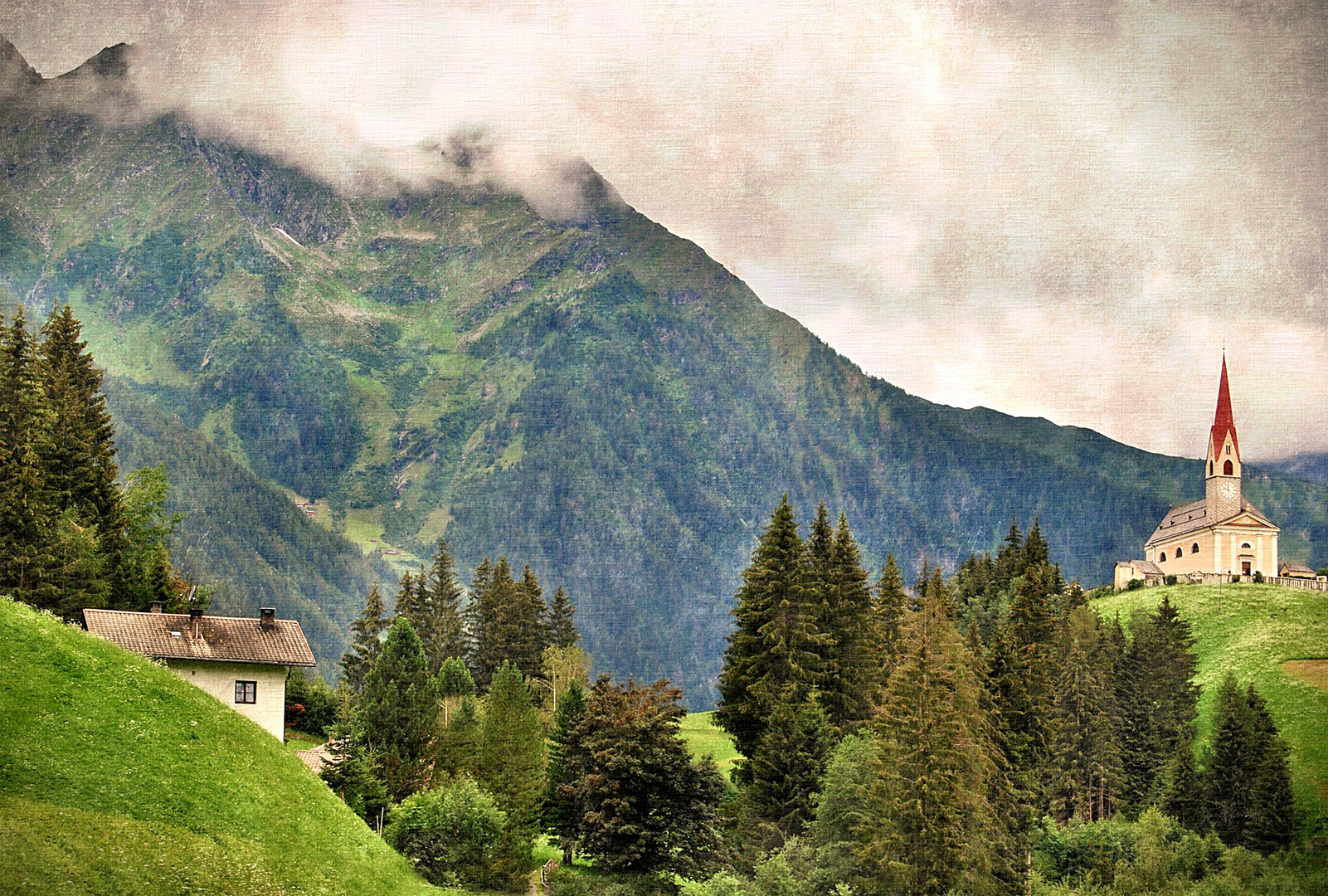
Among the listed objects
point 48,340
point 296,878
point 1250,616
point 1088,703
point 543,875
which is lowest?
point 543,875

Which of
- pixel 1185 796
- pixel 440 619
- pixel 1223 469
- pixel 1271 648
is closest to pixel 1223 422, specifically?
pixel 1223 469

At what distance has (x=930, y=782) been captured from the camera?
47.6 meters

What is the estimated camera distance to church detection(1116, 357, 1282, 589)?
391 feet

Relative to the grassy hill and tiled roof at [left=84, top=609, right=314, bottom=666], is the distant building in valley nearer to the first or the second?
tiled roof at [left=84, top=609, right=314, bottom=666]

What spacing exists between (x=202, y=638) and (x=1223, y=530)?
335ft

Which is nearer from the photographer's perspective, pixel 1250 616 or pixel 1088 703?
pixel 1088 703

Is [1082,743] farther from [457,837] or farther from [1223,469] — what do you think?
[1223,469]

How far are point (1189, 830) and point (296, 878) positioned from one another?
5071 cm

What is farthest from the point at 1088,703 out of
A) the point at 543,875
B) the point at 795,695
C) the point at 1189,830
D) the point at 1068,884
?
the point at 543,875

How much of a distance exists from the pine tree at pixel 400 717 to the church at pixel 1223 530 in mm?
84191

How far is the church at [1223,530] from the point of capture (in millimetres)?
119062

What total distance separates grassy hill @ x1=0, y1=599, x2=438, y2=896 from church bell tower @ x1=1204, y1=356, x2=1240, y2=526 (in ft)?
335

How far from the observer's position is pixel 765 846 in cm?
5303

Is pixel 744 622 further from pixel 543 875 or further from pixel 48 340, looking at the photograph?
pixel 48 340
